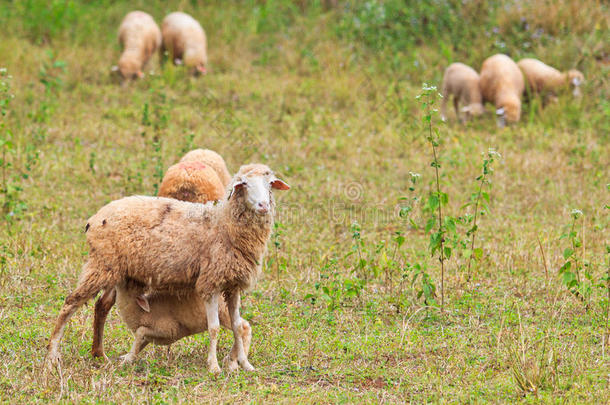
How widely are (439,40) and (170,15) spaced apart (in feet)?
14.8

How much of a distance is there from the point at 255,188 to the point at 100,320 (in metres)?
1.32

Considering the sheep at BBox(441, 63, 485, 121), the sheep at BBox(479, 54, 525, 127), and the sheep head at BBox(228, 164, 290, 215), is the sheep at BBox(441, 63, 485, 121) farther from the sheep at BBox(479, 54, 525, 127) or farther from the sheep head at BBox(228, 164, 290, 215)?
the sheep head at BBox(228, 164, 290, 215)

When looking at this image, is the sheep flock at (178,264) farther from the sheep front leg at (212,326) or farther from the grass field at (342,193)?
the grass field at (342,193)

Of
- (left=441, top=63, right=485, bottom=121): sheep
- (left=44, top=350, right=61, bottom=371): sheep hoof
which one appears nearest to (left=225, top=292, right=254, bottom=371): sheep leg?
(left=44, top=350, right=61, bottom=371): sheep hoof

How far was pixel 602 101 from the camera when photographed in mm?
11898

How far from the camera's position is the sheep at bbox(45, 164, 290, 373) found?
5039mm

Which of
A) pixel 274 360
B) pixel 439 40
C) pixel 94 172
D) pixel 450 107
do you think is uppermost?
pixel 439 40

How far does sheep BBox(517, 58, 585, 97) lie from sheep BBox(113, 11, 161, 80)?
223 inches

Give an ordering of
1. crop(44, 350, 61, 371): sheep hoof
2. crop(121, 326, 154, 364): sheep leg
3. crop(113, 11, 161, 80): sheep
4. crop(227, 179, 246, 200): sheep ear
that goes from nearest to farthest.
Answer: crop(44, 350, 61, 371): sheep hoof, crop(227, 179, 246, 200): sheep ear, crop(121, 326, 154, 364): sheep leg, crop(113, 11, 161, 80): sheep

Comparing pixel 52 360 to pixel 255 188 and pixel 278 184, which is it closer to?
pixel 255 188

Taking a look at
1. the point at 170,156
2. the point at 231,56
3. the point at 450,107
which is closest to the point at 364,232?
the point at 170,156

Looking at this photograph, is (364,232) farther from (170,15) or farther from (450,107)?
(170,15)


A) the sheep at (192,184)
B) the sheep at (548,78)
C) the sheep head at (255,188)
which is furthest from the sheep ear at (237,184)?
the sheep at (548,78)

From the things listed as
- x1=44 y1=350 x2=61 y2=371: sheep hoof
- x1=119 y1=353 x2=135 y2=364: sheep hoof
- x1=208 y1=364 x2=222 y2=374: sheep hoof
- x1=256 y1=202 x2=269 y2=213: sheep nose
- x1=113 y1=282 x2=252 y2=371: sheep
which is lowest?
x1=119 y1=353 x2=135 y2=364: sheep hoof
